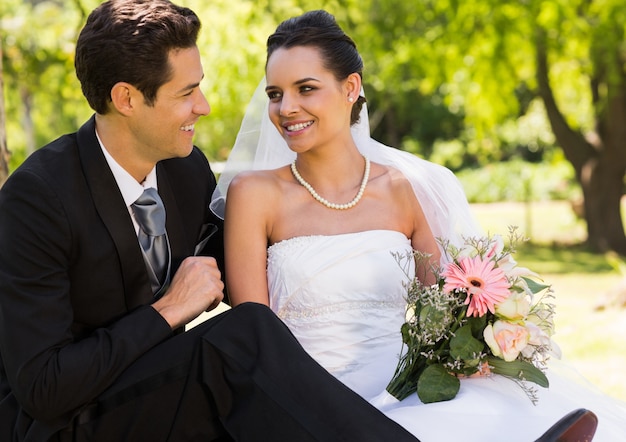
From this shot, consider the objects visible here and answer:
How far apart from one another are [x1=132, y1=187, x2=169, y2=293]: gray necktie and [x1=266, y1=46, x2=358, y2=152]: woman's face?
66cm

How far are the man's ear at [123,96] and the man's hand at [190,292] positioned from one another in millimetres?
544

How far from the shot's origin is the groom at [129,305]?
Result: 2543 millimetres

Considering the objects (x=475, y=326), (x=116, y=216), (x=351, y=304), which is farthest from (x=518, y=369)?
(x=116, y=216)

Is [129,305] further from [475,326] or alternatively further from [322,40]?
[322,40]

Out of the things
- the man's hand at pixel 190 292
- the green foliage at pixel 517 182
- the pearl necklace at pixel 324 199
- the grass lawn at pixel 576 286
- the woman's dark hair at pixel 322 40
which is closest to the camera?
the man's hand at pixel 190 292

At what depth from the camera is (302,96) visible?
346cm

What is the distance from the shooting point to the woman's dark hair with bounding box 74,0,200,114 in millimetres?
2807

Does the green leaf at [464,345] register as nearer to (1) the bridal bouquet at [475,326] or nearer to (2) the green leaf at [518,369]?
(1) the bridal bouquet at [475,326]

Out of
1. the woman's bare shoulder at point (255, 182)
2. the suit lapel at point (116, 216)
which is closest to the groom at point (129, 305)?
the suit lapel at point (116, 216)

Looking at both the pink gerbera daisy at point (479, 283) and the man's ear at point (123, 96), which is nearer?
the pink gerbera daisy at point (479, 283)

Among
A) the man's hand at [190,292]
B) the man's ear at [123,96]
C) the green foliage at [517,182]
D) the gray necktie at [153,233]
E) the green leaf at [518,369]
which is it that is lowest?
the green foliage at [517,182]

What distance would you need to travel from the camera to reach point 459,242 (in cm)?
373

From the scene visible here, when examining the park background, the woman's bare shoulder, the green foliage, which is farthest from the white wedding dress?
the green foliage

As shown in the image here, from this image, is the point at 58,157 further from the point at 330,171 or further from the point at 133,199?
the point at 330,171
